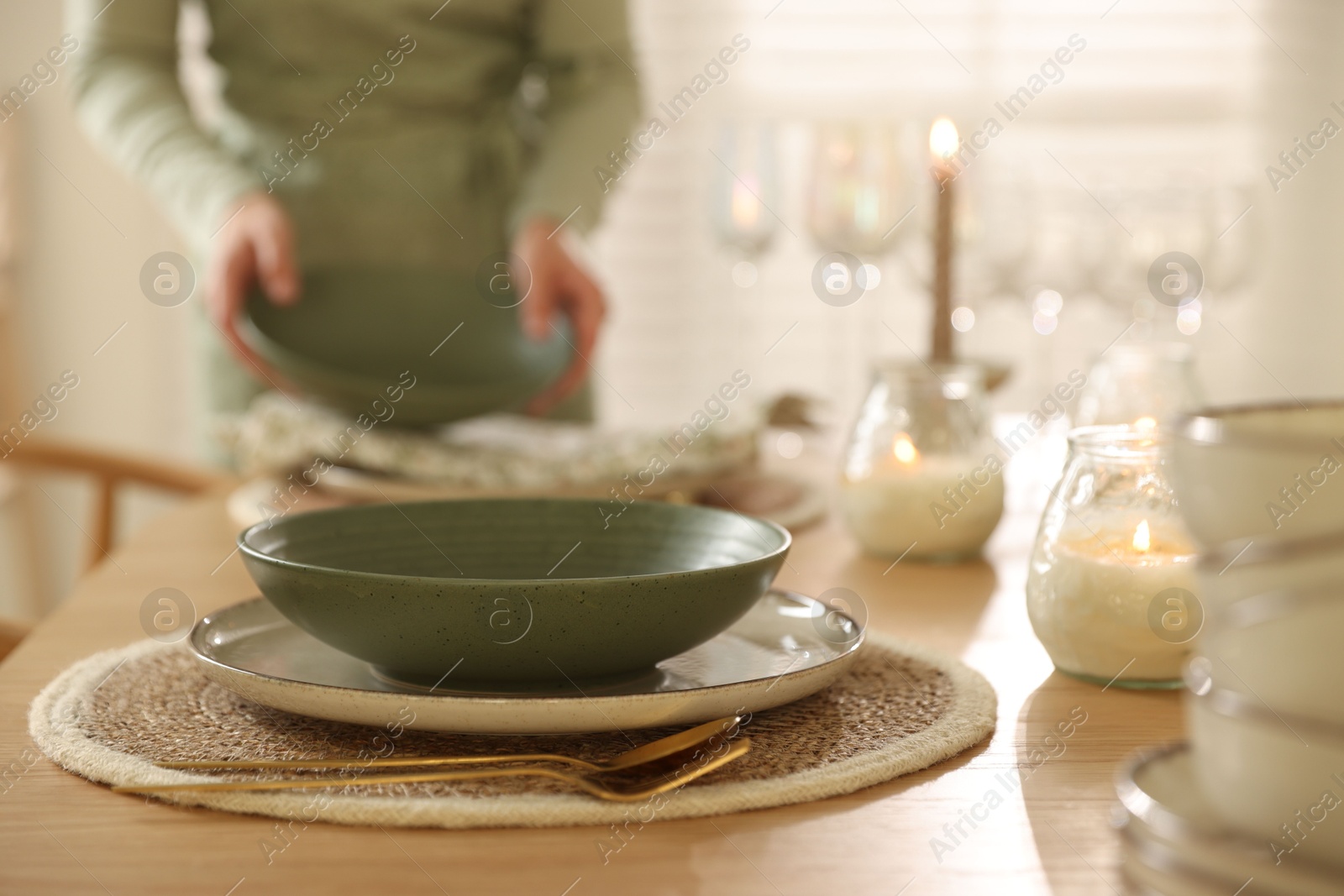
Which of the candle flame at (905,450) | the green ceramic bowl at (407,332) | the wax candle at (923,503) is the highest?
the green ceramic bowl at (407,332)

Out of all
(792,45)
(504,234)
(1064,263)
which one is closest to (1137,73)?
(792,45)

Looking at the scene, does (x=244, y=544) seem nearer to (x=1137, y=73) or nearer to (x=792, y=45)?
(x=792, y=45)

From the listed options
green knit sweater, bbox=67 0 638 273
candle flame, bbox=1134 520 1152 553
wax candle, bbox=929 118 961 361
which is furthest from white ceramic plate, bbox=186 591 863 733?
green knit sweater, bbox=67 0 638 273

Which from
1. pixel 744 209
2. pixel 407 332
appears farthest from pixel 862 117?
pixel 407 332

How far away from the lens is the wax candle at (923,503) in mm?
826

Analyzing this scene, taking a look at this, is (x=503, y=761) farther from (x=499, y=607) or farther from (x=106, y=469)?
(x=106, y=469)

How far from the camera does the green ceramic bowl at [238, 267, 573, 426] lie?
1.12m

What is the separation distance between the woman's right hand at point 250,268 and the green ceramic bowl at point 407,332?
18 millimetres

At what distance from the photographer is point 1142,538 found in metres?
0.57

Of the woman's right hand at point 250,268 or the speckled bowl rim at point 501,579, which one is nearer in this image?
the speckled bowl rim at point 501,579

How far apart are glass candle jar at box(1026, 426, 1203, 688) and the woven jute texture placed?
5 cm

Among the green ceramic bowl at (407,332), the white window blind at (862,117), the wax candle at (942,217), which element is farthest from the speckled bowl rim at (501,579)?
the white window blind at (862,117)

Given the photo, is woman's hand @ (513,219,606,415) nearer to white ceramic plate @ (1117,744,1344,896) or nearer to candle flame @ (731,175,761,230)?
candle flame @ (731,175,761,230)

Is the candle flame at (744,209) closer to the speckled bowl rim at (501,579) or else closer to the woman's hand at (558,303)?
the woman's hand at (558,303)
